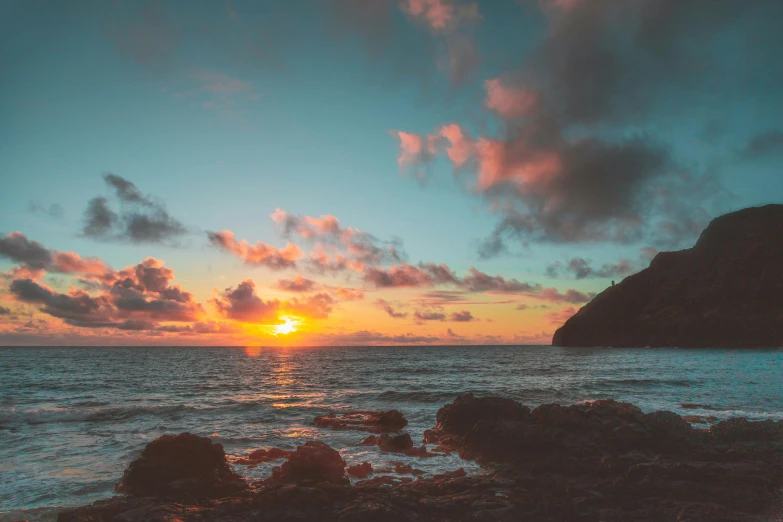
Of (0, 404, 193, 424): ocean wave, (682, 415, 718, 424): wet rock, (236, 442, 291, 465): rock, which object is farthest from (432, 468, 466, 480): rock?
(0, 404, 193, 424): ocean wave

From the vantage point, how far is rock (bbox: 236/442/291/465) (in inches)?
667

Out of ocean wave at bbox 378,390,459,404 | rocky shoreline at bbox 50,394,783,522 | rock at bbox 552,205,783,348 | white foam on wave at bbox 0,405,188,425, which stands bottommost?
ocean wave at bbox 378,390,459,404

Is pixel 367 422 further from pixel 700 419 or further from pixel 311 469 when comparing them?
pixel 700 419

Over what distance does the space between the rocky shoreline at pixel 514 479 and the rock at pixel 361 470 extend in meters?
0.04

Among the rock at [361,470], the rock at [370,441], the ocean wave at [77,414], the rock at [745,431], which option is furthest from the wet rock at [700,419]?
the ocean wave at [77,414]

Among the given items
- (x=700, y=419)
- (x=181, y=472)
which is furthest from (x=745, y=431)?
(x=181, y=472)

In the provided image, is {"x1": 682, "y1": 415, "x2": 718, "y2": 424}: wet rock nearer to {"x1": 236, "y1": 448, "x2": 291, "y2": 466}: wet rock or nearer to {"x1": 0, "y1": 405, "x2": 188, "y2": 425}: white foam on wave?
{"x1": 236, "y1": 448, "x2": 291, "y2": 466}: wet rock

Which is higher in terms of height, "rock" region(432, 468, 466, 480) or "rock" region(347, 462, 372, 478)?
"rock" region(432, 468, 466, 480)

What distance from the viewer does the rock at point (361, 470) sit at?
1510 cm

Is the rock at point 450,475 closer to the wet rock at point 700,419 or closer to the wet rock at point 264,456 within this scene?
the wet rock at point 264,456

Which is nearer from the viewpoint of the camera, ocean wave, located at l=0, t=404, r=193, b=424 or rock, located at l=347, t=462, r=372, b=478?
rock, located at l=347, t=462, r=372, b=478

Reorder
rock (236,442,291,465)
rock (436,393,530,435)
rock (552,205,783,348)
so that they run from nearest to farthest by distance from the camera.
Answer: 1. rock (236,442,291,465)
2. rock (436,393,530,435)
3. rock (552,205,783,348)

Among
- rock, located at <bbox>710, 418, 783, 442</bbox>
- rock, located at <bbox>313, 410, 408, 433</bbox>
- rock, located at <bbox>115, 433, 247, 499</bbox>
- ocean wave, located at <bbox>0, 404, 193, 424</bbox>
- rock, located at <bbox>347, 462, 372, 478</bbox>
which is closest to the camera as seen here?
rock, located at <bbox>115, 433, 247, 499</bbox>

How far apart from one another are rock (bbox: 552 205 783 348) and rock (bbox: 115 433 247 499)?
160m
